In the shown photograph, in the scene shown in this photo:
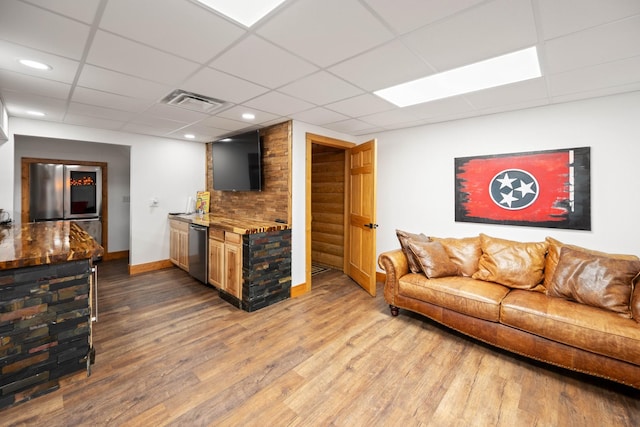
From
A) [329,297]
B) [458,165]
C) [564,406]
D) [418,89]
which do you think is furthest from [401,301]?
[418,89]

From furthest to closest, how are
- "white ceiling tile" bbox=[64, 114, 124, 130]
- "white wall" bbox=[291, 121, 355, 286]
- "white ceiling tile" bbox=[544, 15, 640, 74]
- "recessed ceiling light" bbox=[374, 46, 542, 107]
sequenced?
"white wall" bbox=[291, 121, 355, 286], "white ceiling tile" bbox=[64, 114, 124, 130], "recessed ceiling light" bbox=[374, 46, 542, 107], "white ceiling tile" bbox=[544, 15, 640, 74]

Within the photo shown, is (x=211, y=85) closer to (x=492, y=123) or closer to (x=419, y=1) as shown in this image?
(x=419, y=1)

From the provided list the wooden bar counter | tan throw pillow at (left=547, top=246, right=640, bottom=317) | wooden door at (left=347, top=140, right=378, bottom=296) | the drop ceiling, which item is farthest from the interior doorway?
the wooden bar counter

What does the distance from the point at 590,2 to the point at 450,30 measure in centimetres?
64

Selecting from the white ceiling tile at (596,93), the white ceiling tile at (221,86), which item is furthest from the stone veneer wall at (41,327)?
the white ceiling tile at (596,93)

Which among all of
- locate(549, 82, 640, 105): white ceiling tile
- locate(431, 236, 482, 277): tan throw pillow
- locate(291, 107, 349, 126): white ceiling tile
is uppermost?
locate(291, 107, 349, 126): white ceiling tile

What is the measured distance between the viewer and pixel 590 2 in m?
1.42

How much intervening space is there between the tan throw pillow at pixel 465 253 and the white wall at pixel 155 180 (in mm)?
4618

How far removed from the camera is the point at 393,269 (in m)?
3.10

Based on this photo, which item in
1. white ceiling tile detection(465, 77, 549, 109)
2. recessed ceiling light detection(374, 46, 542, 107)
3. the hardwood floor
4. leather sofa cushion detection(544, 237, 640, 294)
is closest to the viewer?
the hardwood floor

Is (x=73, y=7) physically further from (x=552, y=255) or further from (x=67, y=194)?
(x=67, y=194)

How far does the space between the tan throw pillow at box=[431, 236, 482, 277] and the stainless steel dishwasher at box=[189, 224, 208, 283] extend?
10.5 feet

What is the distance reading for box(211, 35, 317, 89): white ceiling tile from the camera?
188cm

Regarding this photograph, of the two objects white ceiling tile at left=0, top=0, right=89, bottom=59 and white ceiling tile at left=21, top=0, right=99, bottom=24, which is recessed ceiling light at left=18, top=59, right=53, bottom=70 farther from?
white ceiling tile at left=21, top=0, right=99, bottom=24
